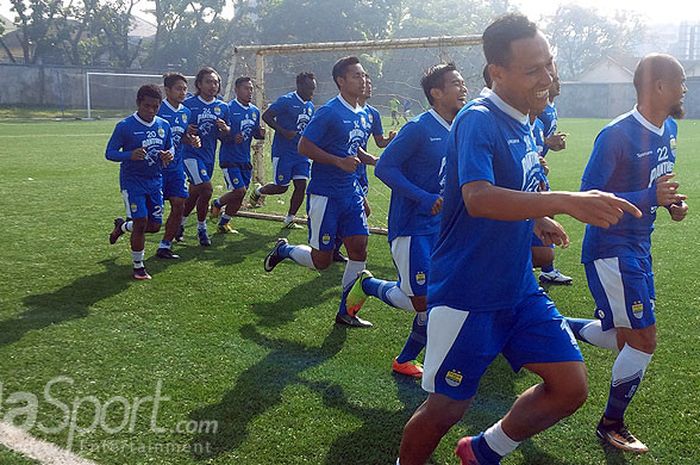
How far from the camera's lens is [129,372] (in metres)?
4.77

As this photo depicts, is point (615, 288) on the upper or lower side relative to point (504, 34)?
lower

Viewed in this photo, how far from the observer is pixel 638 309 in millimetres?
3797

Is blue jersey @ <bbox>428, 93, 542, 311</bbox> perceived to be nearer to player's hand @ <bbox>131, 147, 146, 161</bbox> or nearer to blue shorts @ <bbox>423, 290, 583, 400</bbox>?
blue shorts @ <bbox>423, 290, 583, 400</bbox>

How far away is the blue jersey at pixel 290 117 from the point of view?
9820 mm

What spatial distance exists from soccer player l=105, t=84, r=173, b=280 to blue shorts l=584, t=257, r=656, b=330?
4.52m

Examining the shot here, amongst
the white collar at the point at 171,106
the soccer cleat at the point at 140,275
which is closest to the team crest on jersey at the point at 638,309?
the soccer cleat at the point at 140,275

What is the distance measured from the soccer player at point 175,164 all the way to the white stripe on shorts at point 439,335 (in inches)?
219

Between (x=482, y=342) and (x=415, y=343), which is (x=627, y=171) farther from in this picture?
(x=415, y=343)

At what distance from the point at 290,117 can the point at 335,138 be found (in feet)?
13.4

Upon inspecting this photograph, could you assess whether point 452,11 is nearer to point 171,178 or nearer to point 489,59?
point 171,178

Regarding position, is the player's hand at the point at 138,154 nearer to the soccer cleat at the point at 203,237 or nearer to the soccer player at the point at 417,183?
the soccer cleat at the point at 203,237

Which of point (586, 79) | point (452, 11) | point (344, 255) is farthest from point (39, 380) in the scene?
point (586, 79)

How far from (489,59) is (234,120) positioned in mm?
7480

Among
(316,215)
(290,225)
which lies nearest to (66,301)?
(316,215)
